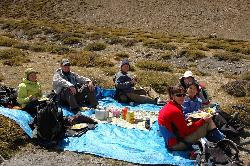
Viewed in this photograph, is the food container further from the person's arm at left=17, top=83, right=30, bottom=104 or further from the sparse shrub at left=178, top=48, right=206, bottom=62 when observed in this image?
the sparse shrub at left=178, top=48, right=206, bottom=62

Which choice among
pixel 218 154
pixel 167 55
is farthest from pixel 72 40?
pixel 218 154

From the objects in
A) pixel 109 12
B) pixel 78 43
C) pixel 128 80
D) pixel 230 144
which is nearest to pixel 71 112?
pixel 128 80

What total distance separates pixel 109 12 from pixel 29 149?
2471 inches

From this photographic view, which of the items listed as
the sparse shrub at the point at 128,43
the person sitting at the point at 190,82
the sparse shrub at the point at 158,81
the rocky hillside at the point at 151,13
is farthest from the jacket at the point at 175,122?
the rocky hillside at the point at 151,13

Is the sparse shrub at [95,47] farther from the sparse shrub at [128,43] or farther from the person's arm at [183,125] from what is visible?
the person's arm at [183,125]

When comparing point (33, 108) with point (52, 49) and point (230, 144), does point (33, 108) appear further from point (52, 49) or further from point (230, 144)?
point (52, 49)

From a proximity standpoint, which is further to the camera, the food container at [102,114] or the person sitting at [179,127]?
the food container at [102,114]

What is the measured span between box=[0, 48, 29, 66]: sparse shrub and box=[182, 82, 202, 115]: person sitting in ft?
39.7

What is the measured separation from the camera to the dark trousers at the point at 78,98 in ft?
44.7

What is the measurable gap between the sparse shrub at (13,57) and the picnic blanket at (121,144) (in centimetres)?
993

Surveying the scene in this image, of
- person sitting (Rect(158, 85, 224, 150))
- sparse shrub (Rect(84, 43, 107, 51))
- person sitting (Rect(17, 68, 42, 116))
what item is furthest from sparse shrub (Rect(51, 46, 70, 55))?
person sitting (Rect(158, 85, 224, 150))

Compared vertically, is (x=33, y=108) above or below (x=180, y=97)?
below


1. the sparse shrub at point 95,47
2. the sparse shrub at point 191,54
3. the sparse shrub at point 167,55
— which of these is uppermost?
the sparse shrub at point 191,54

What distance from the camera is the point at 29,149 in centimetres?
1091
